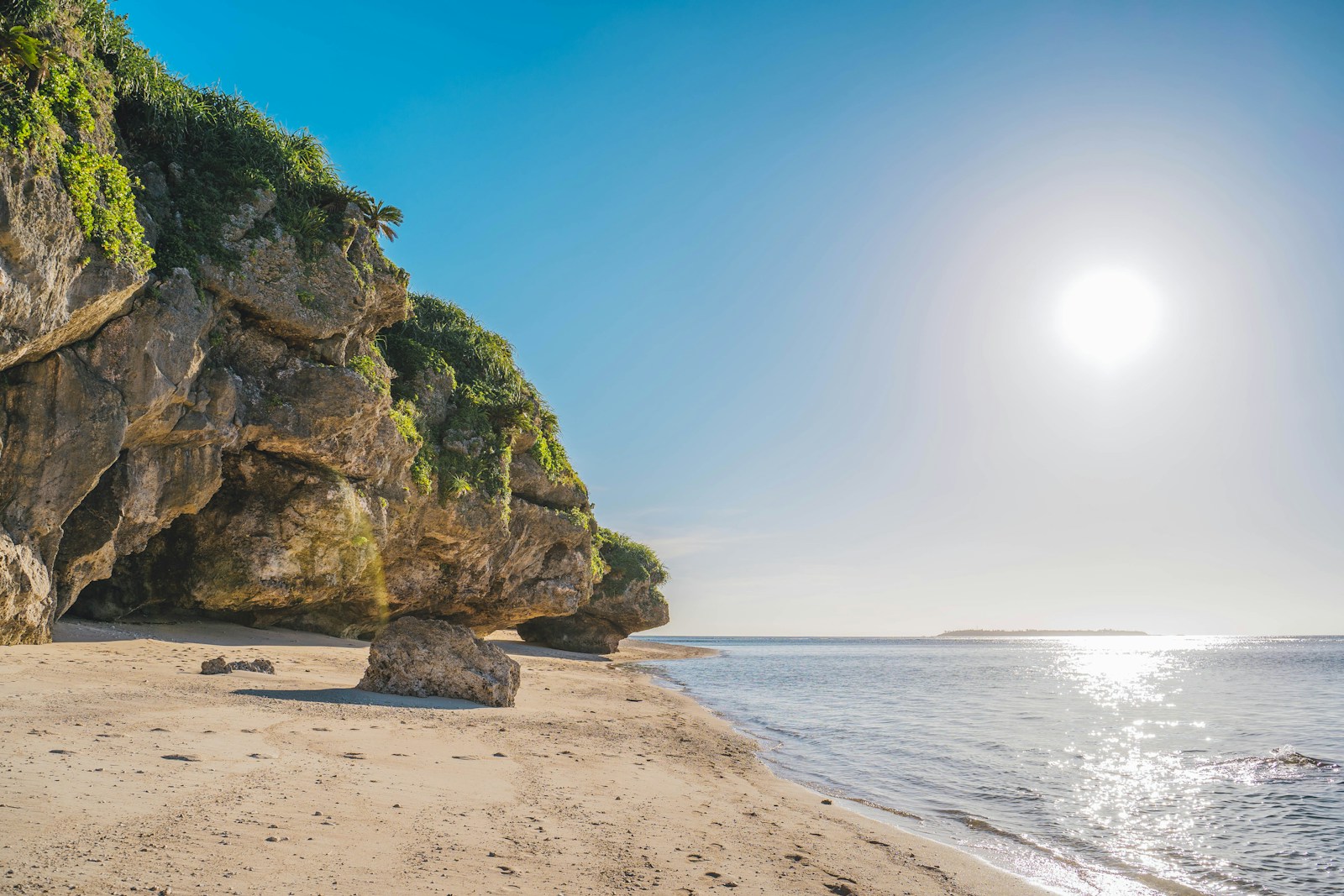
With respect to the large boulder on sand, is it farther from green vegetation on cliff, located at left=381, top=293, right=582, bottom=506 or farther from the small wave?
the small wave

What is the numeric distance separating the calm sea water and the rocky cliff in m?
11.4

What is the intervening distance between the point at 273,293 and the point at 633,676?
1965 cm

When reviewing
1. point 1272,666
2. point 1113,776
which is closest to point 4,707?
point 1113,776

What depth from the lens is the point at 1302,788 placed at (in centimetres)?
1165

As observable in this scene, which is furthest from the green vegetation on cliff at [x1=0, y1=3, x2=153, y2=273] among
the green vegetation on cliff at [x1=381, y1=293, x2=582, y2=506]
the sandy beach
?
the green vegetation on cliff at [x1=381, y1=293, x2=582, y2=506]

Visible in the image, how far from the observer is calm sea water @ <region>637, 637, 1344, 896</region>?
26.5 feet

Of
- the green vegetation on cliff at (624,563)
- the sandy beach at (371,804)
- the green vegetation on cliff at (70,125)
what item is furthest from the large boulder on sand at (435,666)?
the green vegetation on cliff at (624,563)

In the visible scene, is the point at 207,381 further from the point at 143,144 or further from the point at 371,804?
the point at 371,804

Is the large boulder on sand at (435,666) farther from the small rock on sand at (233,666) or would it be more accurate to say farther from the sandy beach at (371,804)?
the small rock on sand at (233,666)

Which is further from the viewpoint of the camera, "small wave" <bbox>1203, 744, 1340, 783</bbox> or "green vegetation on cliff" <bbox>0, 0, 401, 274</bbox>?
"small wave" <bbox>1203, 744, 1340, 783</bbox>

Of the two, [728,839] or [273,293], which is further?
[273,293]

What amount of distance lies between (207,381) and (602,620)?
105ft

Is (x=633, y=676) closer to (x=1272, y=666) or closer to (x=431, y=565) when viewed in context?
(x=431, y=565)

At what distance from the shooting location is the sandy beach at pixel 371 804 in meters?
4.23
